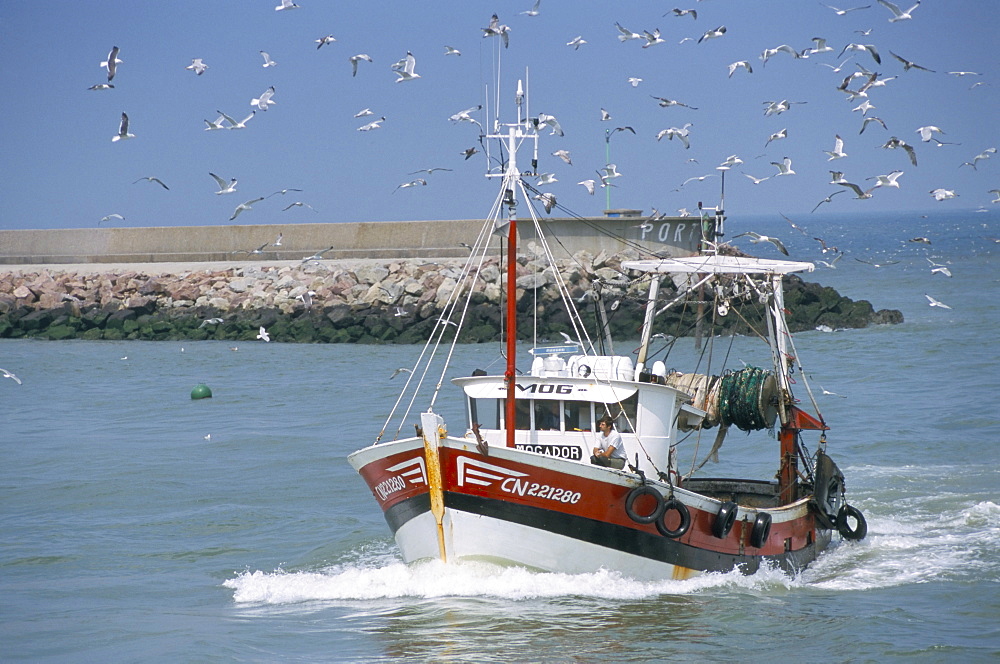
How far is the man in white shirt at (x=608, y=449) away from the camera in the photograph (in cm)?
1153

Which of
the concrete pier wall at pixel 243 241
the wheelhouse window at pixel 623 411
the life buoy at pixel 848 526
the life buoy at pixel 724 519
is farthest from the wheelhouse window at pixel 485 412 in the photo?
the concrete pier wall at pixel 243 241

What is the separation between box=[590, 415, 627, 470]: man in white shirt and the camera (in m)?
11.5

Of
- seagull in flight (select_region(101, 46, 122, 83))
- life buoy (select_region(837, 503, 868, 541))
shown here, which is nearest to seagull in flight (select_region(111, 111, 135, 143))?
seagull in flight (select_region(101, 46, 122, 83))

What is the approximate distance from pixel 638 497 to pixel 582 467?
0.67 m

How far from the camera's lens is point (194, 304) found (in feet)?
125

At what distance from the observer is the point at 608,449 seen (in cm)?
1155

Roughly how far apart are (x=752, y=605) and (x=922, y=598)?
1.92 meters

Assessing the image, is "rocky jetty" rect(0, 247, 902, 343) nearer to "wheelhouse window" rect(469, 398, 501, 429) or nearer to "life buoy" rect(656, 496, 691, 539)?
"wheelhouse window" rect(469, 398, 501, 429)

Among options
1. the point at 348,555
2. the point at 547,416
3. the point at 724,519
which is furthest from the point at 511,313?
the point at 348,555

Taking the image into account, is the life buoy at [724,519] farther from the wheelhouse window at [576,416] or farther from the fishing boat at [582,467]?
the wheelhouse window at [576,416]

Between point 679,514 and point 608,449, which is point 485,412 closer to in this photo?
point 608,449

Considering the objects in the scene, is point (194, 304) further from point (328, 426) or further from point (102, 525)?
point (102, 525)

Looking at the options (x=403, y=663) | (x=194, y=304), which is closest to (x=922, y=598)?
(x=403, y=663)

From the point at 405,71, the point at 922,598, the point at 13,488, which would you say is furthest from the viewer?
the point at 405,71
